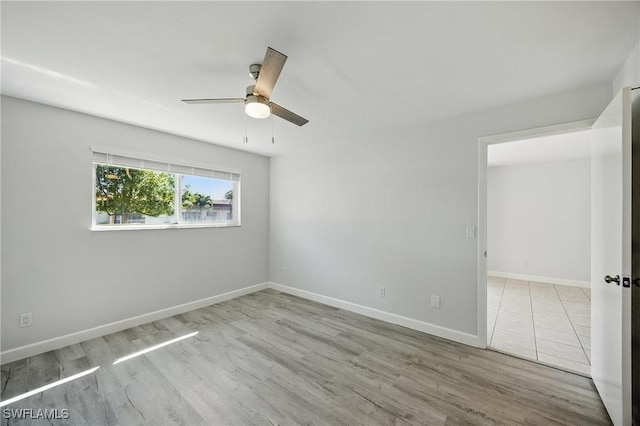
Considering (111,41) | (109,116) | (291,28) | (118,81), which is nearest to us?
(291,28)

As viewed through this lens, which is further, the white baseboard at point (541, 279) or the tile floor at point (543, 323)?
the white baseboard at point (541, 279)

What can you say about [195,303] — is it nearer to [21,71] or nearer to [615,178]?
[21,71]

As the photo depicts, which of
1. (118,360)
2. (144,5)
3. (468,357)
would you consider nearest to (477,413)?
(468,357)

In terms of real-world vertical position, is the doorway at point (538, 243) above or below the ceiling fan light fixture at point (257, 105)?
below

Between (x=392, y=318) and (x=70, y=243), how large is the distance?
371 centimetres

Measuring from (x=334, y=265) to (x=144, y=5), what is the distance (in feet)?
10.7

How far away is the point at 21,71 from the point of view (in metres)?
1.91

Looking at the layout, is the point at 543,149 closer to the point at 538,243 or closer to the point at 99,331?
the point at 538,243

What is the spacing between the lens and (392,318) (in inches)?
124

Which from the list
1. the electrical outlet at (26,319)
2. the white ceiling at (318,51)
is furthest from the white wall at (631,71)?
the electrical outlet at (26,319)

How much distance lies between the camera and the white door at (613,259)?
1427 mm

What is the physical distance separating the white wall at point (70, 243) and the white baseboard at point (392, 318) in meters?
1.65

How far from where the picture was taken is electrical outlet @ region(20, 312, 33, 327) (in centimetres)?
235

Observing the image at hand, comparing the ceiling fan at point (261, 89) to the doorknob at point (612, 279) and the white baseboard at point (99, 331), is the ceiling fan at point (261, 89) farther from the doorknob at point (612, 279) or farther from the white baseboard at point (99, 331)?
the white baseboard at point (99, 331)
